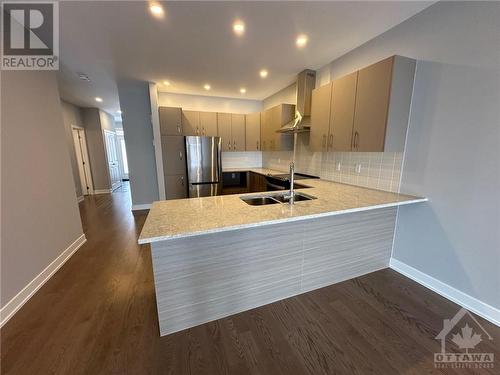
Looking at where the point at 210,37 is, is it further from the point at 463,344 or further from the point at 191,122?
the point at 463,344

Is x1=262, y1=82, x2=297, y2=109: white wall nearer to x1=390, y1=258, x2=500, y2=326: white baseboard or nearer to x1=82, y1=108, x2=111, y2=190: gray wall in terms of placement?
x1=390, y1=258, x2=500, y2=326: white baseboard

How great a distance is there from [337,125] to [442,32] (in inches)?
44.8

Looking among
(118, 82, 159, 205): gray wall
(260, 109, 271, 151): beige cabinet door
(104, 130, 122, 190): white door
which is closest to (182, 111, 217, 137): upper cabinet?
(118, 82, 159, 205): gray wall

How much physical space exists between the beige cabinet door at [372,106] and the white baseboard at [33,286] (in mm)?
3668

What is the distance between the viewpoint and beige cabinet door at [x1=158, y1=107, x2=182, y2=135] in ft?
13.0

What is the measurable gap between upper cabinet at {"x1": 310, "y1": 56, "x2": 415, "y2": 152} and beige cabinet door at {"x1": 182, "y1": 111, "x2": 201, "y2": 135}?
2.83 metres

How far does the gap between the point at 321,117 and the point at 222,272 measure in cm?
236

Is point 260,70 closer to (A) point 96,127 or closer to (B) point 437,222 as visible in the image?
(B) point 437,222

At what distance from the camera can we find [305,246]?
1845 millimetres

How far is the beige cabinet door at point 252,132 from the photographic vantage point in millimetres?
4703

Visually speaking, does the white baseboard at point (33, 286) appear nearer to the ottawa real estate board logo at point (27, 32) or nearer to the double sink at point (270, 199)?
the ottawa real estate board logo at point (27, 32)

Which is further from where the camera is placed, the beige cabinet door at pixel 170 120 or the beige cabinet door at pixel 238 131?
the beige cabinet door at pixel 238 131

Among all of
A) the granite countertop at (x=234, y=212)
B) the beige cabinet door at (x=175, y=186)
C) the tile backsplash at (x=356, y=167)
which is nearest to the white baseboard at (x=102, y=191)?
the beige cabinet door at (x=175, y=186)

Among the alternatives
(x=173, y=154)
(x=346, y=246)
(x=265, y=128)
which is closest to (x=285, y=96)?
(x=265, y=128)
